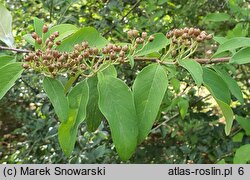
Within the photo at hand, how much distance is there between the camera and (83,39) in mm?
1217

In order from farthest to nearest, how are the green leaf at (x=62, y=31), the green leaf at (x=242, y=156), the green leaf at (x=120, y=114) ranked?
the green leaf at (x=242, y=156) → the green leaf at (x=62, y=31) → the green leaf at (x=120, y=114)

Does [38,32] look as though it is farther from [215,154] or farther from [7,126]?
[7,126]

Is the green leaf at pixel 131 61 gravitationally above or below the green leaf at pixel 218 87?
above

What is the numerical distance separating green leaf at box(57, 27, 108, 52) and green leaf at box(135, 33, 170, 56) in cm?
12

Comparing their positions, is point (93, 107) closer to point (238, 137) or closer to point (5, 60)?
point (5, 60)

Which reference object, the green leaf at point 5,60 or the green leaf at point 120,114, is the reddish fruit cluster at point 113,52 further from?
the green leaf at point 5,60

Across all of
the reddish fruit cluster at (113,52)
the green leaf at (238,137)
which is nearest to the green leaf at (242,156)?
the green leaf at (238,137)

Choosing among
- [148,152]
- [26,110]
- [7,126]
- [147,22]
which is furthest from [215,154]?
[7,126]

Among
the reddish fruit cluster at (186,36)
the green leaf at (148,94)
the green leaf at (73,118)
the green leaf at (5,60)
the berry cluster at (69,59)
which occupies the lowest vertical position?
the green leaf at (73,118)

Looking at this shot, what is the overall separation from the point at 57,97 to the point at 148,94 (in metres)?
0.24

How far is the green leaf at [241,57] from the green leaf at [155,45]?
203 millimetres

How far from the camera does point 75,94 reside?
45.9 inches

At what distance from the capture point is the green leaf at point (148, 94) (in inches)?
42.3

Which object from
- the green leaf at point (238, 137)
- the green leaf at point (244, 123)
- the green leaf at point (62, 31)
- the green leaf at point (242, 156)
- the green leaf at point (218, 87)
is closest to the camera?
the green leaf at point (218, 87)
